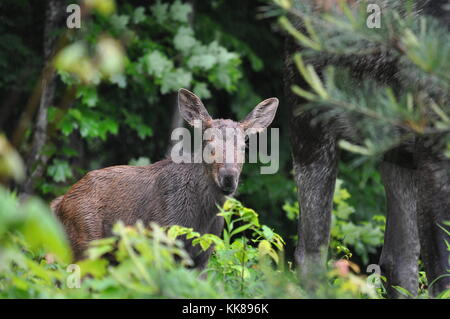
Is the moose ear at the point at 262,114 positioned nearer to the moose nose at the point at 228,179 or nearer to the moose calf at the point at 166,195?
the moose calf at the point at 166,195

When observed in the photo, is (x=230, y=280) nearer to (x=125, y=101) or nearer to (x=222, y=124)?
(x=222, y=124)

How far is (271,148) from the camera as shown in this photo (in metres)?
10.5

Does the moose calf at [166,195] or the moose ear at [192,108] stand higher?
the moose ear at [192,108]

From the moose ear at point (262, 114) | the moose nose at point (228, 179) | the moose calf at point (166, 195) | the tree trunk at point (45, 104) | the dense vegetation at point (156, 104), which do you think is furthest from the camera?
the tree trunk at point (45, 104)

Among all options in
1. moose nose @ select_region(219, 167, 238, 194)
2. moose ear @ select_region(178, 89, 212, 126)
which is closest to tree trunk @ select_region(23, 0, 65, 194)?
moose ear @ select_region(178, 89, 212, 126)

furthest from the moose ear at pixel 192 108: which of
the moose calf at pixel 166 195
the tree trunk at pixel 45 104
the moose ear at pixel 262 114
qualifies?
the tree trunk at pixel 45 104

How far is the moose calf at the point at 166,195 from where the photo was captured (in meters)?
6.09

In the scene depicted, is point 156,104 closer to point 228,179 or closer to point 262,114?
point 262,114

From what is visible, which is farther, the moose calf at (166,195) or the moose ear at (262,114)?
the moose ear at (262,114)

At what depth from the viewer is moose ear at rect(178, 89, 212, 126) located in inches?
253

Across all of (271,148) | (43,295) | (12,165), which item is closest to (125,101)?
(271,148)

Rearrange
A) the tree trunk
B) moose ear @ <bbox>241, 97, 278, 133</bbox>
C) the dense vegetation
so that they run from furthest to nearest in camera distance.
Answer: the tree trunk
moose ear @ <bbox>241, 97, 278, 133</bbox>
the dense vegetation

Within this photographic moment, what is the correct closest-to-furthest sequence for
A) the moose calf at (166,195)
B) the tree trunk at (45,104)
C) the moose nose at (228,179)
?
the moose nose at (228,179) < the moose calf at (166,195) < the tree trunk at (45,104)

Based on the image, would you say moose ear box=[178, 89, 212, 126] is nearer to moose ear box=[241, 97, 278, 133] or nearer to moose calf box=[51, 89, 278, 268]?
moose calf box=[51, 89, 278, 268]
